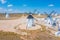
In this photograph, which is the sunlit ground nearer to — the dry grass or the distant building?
the dry grass

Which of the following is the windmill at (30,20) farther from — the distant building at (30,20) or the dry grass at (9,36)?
the dry grass at (9,36)

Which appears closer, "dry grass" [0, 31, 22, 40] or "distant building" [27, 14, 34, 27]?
"dry grass" [0, 31, 22, 40]

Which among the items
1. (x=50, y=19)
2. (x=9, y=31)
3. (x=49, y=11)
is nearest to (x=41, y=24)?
(x=50, y=19)

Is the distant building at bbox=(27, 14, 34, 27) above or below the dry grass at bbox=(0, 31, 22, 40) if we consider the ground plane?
above

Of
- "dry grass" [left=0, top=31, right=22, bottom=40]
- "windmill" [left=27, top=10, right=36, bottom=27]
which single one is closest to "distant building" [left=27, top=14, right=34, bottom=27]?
"windmill" [left=27, top=10, right=36, bottom=27]

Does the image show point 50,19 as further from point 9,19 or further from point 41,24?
point 9,19

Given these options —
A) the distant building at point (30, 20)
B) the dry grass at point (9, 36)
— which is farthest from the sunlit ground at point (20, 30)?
the distant building at point (30, 20)

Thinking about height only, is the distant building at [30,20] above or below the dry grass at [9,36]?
above

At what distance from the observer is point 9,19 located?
7434mm

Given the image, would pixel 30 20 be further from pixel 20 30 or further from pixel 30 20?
pixel 20 30

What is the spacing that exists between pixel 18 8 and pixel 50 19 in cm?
163

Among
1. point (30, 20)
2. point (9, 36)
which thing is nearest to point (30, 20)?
point (30, 20)

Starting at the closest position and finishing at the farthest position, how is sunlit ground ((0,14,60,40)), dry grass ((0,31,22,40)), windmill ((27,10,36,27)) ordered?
dry grass ((0,31,22,40))
sunlit ground ((0,14,60,40))
windmill ((27,10,36,27))

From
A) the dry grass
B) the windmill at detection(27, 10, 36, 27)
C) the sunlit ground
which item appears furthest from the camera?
the windmill at detection(27, 10, 36, 27)
